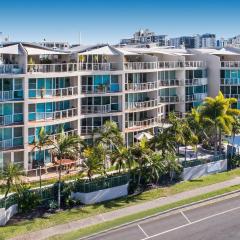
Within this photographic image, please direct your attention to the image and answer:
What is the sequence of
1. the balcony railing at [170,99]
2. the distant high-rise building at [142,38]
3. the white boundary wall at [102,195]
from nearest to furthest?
1. the white boundary wall at [102,195]
2. the balcony railing at [170,99]
3. the distant high-rise building at [142,38]

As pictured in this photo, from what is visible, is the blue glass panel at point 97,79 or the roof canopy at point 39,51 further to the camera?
the blue glass panel at point 97,79

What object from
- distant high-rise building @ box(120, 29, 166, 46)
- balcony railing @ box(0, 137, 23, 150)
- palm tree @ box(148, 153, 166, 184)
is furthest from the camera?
distant high-rise building @ box(120, 29, 166, 46)

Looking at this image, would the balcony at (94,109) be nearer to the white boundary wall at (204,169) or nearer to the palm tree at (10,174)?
the white boundary wall at (204,169)

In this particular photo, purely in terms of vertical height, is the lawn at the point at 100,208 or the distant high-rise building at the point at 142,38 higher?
the distant high-rise building at the point at 142,38

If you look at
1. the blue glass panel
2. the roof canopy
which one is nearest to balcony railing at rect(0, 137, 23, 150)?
the roof canopy

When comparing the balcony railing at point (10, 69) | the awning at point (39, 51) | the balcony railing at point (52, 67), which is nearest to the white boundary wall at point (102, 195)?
the balcony railing at point (10, 69)

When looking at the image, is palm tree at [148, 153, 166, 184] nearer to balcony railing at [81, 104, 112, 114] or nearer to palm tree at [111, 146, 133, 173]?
palm tree at [111, 146, 133, 173]

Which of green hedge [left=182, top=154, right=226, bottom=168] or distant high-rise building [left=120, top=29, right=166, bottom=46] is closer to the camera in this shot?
green hedge [left=182, top=154, right=226, bottom=168]
